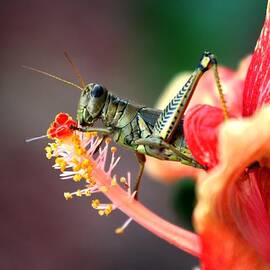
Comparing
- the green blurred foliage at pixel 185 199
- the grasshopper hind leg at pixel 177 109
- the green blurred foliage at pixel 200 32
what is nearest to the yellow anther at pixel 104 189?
the grasshopper hind leg at pixel 177 109

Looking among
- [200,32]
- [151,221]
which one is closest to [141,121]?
[151,221]

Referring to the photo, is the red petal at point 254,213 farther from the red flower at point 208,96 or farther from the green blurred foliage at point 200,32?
the green blurred foliage at point 200,32

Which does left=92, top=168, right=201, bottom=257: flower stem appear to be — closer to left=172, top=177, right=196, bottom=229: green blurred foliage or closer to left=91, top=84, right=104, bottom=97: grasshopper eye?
left=91, top=84, right=104, bottom=97: grasshopper eye

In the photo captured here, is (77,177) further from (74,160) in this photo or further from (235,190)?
(235,190)

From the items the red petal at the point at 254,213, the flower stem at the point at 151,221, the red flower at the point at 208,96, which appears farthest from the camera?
the red flower at the point at 208,96

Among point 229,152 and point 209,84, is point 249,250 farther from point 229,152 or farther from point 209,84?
point 209,84

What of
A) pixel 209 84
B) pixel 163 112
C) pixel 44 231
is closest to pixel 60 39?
pixel 44 231

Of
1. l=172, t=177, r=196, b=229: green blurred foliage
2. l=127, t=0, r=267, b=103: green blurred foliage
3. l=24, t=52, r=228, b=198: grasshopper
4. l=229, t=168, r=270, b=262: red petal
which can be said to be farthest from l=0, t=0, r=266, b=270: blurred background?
l=229, t=168, r=270, b=262: red petal
